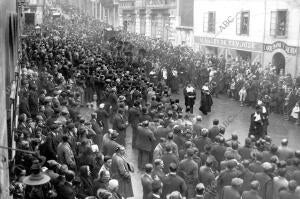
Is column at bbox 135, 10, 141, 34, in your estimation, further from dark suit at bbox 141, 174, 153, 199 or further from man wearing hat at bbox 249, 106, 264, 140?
dark suit at bbox 141, 174, 153, 199

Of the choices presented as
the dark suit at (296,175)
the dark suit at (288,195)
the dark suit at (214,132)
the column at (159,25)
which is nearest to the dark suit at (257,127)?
the dark suit at (214,132)

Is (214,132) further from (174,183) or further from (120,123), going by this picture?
(174,183)

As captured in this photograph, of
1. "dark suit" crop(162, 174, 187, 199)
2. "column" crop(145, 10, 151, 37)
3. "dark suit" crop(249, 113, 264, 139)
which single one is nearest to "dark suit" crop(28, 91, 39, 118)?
"dark suit" crop(249, 113, 264, 139)

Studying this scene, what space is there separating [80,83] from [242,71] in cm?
950

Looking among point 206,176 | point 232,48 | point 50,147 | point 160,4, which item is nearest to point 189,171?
point 206,176

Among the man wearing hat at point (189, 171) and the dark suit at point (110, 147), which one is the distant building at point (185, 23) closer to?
the dark suit at point (110, 147)

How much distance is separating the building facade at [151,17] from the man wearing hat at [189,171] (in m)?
29.4

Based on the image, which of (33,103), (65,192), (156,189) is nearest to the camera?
(65,192)

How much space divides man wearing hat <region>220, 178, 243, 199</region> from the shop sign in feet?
62.6

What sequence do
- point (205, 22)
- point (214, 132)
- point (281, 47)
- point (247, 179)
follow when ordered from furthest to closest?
point (205, 22)
point (281, 47)
point (214, 132)
point (247, 179)

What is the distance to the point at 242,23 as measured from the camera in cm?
3028

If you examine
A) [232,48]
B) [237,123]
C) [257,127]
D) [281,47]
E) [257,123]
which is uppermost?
[281,47]

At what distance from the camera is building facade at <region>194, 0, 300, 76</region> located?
26428 millimetres

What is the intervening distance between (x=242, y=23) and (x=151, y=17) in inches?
510
